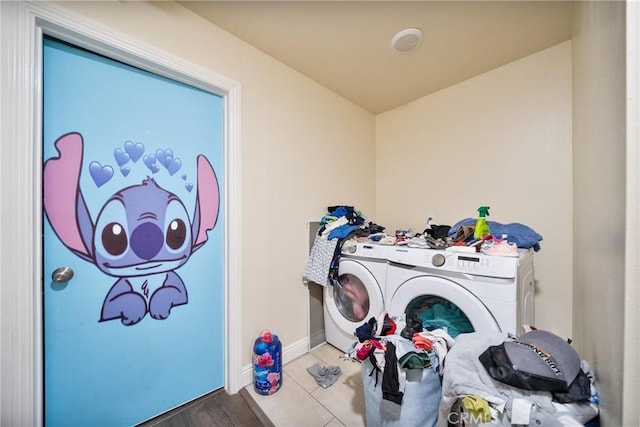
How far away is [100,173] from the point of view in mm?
1067

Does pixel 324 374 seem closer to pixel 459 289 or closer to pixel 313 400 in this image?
pixel 313 400

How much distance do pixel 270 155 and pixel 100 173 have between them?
0.90 metres

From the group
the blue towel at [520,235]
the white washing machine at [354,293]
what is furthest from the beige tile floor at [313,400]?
the blue towel at [520,235]

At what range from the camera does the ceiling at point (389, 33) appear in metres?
1.24

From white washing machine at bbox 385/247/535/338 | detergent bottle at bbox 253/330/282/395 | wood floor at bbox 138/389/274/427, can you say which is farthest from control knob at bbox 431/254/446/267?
wood floor at bbox 138/389/274/427

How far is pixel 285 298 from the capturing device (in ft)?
5.55

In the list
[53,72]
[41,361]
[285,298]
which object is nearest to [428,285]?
[285,298]

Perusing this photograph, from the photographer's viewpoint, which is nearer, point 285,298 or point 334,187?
point 285,298

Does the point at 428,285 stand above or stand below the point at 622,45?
below

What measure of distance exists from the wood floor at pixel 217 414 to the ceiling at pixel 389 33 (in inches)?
88.4

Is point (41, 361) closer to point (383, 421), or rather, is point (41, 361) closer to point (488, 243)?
point (383, 421)

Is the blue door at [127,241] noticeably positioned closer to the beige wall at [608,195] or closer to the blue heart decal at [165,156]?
the blue heart decal at [165,156]

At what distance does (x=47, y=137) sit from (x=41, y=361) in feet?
3.04

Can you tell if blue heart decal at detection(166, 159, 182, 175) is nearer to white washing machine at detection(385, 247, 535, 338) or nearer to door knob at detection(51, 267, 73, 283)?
door knob at detection(51, 267, 73, 283)
